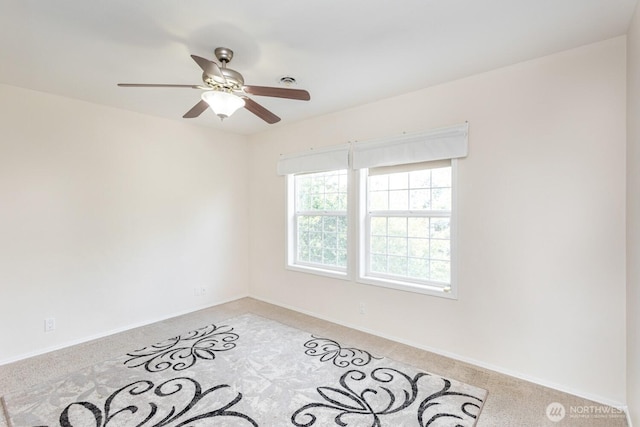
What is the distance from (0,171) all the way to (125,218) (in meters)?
1.11

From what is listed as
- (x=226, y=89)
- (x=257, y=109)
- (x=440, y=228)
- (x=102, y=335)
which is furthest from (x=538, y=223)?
(x=102, y=335)

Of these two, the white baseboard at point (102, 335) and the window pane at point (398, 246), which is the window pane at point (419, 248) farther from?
the white baseboard at point (102, 335)

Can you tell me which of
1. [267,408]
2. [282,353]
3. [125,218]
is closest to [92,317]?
[125,218]

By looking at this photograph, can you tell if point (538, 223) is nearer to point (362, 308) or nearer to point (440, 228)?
point (440, 228)

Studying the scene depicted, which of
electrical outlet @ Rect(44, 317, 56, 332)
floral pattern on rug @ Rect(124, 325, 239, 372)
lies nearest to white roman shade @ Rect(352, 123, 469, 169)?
floral pattern on rug @ Rect(124, 325, 239, 372)

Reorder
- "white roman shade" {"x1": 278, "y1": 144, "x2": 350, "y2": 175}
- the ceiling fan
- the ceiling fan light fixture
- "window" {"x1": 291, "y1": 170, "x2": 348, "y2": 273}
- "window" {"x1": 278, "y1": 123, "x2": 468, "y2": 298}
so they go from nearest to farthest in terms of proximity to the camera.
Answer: the ceiling fan, the ceiling fan light fixture, "window" {"x1": 278, "y1": 123, "x2": 468, "y2": 298}, "white roman shade" {"x1": 278, "y1": 144, "x2": 350, "y2": 175}, "window" {"x1": 291, "y1": 170, "x2": 348, "y2": 273}

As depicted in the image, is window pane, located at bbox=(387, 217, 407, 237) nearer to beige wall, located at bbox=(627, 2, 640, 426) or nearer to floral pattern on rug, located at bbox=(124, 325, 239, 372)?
beige wall, located at bbox=(627, 2, 640, 426)

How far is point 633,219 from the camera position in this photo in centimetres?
189

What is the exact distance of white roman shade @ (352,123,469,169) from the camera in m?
2.80

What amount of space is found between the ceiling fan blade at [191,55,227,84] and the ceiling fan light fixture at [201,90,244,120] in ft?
0.34

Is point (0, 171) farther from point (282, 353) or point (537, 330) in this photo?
point (537, 330)

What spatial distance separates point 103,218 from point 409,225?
335 cm

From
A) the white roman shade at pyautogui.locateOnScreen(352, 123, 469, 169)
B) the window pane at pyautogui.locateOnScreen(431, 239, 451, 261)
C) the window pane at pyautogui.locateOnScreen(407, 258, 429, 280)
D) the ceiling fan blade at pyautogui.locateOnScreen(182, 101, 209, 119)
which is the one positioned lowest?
the window pane at pyautogui.locateOnScreen(407, 258, 429, 280)

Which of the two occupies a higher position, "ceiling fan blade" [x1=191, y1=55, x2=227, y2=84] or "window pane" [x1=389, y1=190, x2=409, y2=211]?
"ceiling fan blade" [x1=191, y1=55, x2=227, y2=84]
